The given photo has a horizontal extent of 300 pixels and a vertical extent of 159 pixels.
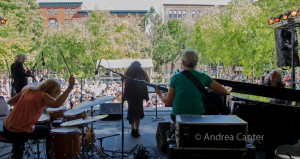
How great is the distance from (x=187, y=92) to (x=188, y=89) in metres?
0.03

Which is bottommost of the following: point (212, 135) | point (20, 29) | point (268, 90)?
point (212, 135)

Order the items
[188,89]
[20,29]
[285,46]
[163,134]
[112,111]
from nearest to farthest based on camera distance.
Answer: [188,89] < [163,134] < [285,46] < [112,111] < [20,29]

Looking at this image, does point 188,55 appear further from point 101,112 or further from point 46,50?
point 46,50

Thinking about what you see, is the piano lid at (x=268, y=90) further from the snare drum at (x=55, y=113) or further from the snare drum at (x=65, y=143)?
the snare drum at (x=55, y=113)

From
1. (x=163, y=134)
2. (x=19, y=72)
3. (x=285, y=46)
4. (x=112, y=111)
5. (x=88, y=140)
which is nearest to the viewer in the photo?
(x=88, y=140)

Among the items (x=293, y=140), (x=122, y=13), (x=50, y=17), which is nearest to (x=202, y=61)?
(x=122, y=13)

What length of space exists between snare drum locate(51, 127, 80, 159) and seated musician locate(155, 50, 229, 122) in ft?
5.43

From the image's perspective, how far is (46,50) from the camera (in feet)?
116

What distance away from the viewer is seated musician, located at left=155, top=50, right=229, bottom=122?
3.39 metres

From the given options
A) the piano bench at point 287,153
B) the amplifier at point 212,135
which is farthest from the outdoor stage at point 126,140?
the amplifier at point 212,135

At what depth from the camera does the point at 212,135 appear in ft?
8.69

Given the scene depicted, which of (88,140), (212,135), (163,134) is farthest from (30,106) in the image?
(163,134)

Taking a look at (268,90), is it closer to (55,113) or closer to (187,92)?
(187,92)

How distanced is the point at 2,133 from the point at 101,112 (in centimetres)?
489
